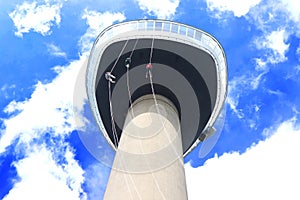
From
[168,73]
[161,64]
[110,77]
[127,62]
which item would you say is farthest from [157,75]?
[110,77]

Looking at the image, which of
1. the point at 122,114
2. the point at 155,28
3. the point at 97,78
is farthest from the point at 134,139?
the point at 155,28

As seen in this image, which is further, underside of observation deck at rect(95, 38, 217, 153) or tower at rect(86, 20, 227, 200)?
underside of observation deck at rect(95, 38, 217, 153)

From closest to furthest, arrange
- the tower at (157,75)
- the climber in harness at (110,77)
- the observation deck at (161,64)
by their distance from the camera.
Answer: the tower at (157,75)
the climber in harness at (110,77)
the observation deck at (161,64)

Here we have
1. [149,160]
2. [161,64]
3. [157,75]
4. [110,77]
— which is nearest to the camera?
[149,160]

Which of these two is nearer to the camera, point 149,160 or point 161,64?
point 149,160

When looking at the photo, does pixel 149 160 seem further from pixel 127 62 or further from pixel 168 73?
pixel 127 62

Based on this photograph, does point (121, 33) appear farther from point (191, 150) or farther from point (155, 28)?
point (191, 150)

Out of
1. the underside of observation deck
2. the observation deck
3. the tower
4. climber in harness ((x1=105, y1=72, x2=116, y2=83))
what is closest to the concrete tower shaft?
the tower

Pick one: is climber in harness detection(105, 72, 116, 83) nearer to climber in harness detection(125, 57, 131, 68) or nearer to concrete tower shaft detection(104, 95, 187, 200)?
climber in harness detection(125, 57, 131, 68)

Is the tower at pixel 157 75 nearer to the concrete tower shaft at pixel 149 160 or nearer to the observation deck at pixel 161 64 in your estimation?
the observation deck at pixel 161 64

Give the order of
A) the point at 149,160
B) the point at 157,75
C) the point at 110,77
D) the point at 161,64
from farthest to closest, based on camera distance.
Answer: the point at 161,64 < the point at 110,77 < the point at 157,75 < the point at 149,160

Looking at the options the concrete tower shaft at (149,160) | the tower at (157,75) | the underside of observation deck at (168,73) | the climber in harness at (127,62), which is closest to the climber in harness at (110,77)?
the tower at (157,75)

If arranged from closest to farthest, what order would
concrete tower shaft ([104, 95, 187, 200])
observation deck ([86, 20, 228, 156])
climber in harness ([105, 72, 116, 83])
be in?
concrete tower shaft ([104, 95, 187, 200])
climber in harness ([105, 72, 116, 83])
observation deck ([86, 20, 228, 156])
